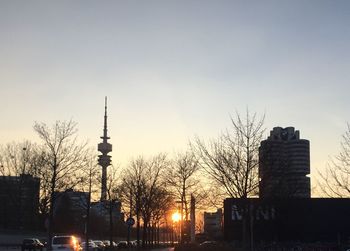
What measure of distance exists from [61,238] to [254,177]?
14.4m


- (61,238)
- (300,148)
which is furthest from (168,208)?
(61,238)

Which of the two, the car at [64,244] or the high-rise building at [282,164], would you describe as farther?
the car at [64,244]

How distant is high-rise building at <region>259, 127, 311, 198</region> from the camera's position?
33375 millimetres

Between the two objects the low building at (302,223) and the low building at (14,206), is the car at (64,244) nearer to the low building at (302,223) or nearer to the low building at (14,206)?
the low building at (302,223)

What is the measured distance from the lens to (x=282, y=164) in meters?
34.9

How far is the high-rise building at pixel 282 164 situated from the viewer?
33375mm

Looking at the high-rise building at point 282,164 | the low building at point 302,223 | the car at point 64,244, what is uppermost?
the high-rise building at point 282,164

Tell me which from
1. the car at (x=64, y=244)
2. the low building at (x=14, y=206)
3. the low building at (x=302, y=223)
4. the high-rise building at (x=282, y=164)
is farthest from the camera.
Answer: the low building at (x=14, y=206)

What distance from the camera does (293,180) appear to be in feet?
154

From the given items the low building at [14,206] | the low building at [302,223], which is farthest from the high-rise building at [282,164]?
the low building at [14,206]

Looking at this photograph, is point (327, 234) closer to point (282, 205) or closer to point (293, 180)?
point (282, 205)

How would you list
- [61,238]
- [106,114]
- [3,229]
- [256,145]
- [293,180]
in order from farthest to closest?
[106,114] → [3,229] → [293,180] → [61,238] → [256,145]

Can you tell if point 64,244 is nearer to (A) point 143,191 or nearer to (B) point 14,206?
(A) point 143,191

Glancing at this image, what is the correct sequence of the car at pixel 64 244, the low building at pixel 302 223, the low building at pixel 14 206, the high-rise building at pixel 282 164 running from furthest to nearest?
the low building at pixel 14 206 → the low building at pixel 302 223 → the car at pixel 64 244 → the high-rise building at pixel 282 164
